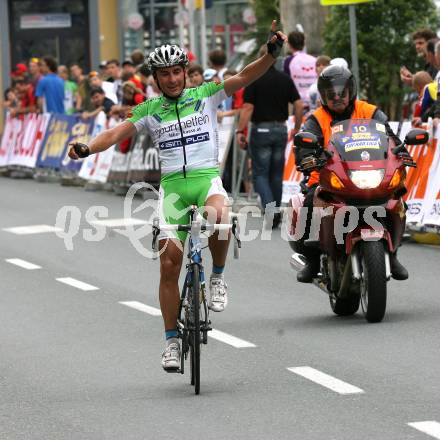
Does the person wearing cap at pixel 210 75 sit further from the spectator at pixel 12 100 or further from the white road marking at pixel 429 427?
the white road marking at pixel 429 427

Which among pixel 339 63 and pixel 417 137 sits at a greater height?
pixel 339 63

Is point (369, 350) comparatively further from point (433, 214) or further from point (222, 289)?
point (433, 214)

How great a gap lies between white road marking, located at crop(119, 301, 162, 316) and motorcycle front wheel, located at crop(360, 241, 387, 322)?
1.84m

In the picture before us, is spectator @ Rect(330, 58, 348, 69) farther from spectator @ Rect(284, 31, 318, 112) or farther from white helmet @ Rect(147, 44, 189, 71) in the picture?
spectator @ Rect(284, 31, 318, 112)

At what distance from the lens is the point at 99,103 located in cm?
2483

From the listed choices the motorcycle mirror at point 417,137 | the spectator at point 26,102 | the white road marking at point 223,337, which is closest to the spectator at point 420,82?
the white road marking at point 223,337

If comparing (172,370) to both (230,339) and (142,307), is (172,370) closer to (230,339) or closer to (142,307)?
(230,339)

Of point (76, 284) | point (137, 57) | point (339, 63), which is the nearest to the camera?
point (339, 63)

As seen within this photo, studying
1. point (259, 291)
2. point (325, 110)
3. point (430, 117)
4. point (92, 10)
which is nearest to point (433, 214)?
point (430, 117)

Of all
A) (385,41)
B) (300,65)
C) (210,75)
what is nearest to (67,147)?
(210,75)

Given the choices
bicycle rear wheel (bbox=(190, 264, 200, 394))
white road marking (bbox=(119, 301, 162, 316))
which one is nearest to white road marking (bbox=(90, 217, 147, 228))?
white road marking (bbox=(119, 301, 162, 316))

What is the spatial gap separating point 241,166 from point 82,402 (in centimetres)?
1277

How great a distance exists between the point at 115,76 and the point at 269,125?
757 centimetres

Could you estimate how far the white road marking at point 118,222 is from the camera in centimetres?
1864
